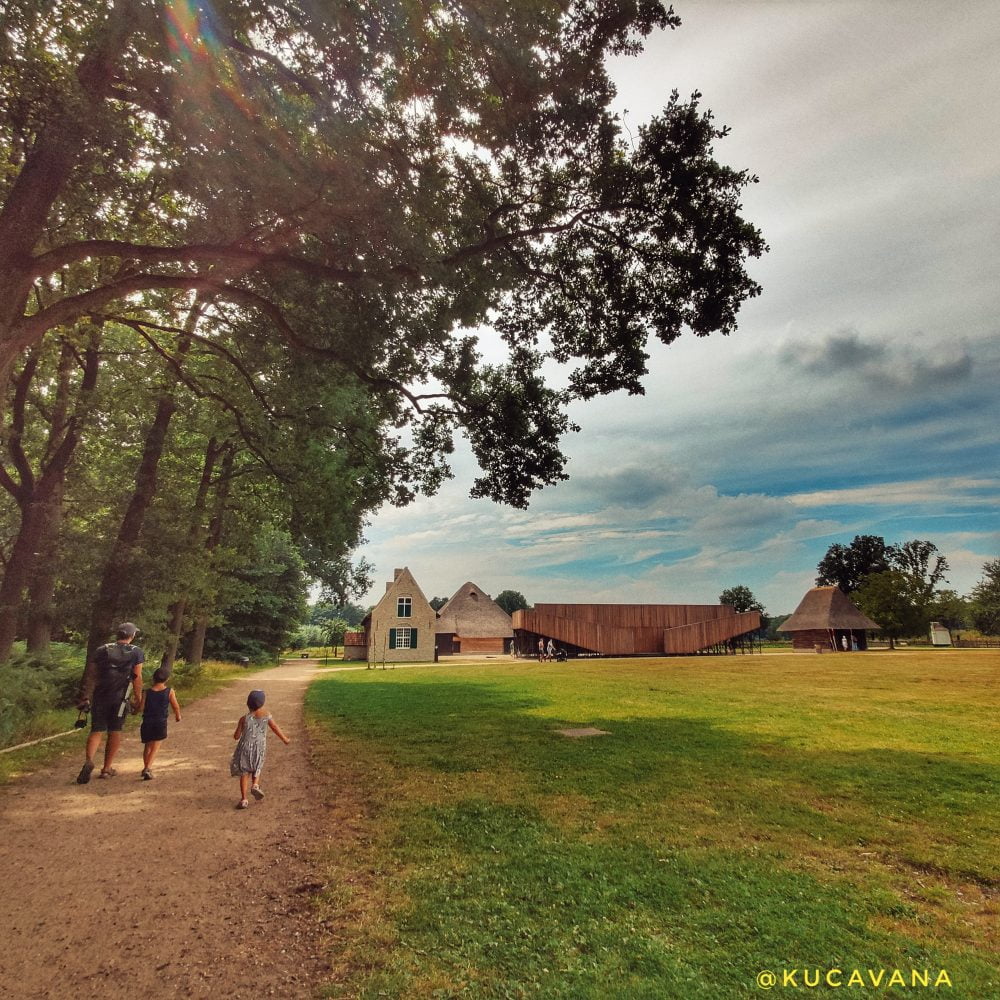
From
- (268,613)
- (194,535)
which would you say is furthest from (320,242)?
(268,613)

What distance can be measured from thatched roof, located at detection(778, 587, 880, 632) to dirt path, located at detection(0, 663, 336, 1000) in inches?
2616

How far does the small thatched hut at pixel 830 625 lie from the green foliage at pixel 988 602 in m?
34.4

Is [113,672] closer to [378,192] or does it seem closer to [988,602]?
[378,192]

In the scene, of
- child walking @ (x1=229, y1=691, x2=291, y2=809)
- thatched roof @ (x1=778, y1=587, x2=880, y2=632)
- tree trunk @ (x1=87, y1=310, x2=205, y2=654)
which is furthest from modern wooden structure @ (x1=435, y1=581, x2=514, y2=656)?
child walking @ (x1=229, y1=691, x2=291, y2=809)

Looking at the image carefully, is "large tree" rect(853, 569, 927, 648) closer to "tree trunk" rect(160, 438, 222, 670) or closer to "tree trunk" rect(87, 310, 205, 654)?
"tree trunk" rect(160, 438, 222, 670)

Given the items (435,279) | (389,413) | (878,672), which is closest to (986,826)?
(435,279)

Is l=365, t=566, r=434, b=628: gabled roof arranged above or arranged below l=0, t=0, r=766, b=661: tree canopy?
below

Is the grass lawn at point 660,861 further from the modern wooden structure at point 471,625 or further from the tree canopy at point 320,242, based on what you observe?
the modern wooden structure at point 471,625

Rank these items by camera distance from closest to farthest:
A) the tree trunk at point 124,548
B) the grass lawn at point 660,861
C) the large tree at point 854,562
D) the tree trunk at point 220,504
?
the grass lawn at point 660,861 → the tree trunk at point 124,548 → the tree trunk at point 220,504 → the large tree at point 854,562

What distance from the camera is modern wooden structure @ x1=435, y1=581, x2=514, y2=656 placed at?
60.6 m

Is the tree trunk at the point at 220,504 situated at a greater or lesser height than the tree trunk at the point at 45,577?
greater

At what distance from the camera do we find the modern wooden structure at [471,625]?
60.6 meters

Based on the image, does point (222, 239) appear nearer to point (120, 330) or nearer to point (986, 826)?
point (120, 330)

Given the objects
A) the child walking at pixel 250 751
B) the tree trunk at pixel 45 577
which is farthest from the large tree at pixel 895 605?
the tree trunk at pixel 45 577
